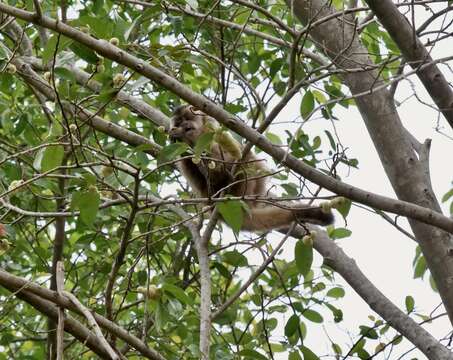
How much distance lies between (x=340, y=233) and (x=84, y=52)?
2152 mm

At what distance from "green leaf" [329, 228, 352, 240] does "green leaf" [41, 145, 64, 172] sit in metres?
2.14

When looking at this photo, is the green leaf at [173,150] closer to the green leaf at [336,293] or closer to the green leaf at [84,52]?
the green leaf at [84,52]

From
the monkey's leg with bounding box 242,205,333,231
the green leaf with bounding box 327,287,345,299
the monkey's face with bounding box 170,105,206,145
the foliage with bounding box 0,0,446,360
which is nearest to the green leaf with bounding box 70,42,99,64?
the foliage with bounding box 0,0,446,360

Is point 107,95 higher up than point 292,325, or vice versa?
point 107,95

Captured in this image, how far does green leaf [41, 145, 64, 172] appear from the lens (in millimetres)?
3197

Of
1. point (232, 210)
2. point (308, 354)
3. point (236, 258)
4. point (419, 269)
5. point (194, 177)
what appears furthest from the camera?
A: point (194, 177)

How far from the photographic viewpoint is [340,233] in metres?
4.80

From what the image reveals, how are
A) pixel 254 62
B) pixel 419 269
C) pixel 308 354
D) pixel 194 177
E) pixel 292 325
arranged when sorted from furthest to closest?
pixel 194 177, pixel 254 62, pixel 419 269, pixel 292 325, pixel 308 354

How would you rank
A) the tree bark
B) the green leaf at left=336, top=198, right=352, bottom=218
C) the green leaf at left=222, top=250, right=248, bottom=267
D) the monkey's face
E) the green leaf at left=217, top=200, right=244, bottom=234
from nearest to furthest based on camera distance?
the green leaf at left=217, top=200, right=244, bottom=234 < the green leaf at left=336, top=198, right=352, bottom=218 < the tree bark < the green leaf at left=222, top=250, right=248, bottom=267 < the monkey's face

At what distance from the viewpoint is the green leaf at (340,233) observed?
4.77 metres

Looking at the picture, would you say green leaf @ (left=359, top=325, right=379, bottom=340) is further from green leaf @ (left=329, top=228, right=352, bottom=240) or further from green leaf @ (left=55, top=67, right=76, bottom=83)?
green leaf @ (left=55, top=67, right=76, bottom=83)

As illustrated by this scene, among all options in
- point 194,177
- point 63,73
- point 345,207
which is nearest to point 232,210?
point 345,207

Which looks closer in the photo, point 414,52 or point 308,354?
point 414,52

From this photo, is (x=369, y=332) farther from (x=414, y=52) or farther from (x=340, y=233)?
(x=414, y=52)
